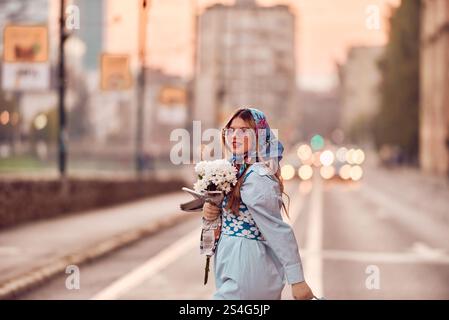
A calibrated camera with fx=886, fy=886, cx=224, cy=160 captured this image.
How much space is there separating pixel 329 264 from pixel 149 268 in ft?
9.67

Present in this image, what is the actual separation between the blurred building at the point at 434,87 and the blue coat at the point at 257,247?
57.7m

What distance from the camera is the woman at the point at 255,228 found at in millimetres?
4859

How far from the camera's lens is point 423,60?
71.2 meters

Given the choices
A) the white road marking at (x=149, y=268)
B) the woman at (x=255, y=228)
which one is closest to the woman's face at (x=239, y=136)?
the woman at (x=255, y=228)

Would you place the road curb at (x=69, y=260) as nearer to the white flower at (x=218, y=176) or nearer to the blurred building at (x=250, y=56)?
the white flower at (x=218, y=176)

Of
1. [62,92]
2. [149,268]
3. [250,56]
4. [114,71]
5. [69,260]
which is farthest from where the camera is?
[250,56]

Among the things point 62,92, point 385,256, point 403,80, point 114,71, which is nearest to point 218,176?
point 385,256

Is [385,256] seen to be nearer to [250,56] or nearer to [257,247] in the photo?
[257,247]

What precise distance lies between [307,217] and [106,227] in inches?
325

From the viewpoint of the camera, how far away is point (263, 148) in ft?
16.3

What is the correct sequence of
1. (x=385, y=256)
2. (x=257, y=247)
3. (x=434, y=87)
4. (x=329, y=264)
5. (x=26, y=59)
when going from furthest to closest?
(x=434, y=87)
(x=26, y=59)
(x=385, y=256)
(x=329, y=264)
(x=257, y=247)

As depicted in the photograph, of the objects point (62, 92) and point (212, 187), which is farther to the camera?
point (62, 92)
